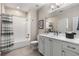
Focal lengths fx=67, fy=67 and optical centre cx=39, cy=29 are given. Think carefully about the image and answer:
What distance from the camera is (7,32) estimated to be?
2.74 meters

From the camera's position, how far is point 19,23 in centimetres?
304

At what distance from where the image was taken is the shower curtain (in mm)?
2521

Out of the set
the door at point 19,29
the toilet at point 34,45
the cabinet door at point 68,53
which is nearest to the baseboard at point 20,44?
the door at point 19,29

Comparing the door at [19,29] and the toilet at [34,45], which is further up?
the door at [19,29]

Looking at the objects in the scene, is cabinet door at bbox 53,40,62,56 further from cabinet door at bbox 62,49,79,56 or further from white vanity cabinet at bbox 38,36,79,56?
cabinet door at bbox 62,49,79,56

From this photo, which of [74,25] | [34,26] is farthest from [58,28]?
[34,26]

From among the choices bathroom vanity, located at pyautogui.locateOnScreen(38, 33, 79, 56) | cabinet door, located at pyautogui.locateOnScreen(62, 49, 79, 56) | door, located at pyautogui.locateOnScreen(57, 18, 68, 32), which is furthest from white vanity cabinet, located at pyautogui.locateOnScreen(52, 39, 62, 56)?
door, located at pyautogui.locateOnScreen(57, 18, 68, 32)

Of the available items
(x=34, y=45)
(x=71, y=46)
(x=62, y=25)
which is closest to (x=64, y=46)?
(x=71, y=46)

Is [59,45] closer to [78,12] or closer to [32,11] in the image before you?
[78,12]

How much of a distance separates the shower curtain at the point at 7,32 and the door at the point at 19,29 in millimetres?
166

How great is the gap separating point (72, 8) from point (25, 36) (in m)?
2.23

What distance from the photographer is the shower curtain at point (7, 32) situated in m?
2.52

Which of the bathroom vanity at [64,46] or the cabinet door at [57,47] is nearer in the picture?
the bathroom vanity at [64,46]

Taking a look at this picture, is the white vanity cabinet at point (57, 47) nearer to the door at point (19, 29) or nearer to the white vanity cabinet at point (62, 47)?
the white vanity cabinet at point (62, 47)
